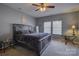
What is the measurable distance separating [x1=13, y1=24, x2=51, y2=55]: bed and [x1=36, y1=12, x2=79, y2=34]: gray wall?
21cm

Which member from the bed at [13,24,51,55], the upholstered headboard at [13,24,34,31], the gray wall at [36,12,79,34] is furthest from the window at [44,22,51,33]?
the upholstered headboard at [13,24,34,31]

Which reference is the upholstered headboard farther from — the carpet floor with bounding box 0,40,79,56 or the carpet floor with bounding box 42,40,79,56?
the carpet floor with bounding box 42,40,79,56

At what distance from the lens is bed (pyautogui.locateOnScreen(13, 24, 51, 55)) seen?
5.08 feet

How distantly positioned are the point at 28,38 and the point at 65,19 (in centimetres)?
90

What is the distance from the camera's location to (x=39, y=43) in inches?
62.5

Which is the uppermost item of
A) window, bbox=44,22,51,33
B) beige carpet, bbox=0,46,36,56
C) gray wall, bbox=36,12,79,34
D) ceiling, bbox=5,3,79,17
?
ceiling, bbox=5,3,79,17

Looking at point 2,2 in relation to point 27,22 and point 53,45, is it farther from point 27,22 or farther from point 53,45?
point 53,45

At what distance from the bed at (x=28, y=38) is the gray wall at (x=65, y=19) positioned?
0.21 m

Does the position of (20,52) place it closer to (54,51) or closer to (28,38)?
(28,38)

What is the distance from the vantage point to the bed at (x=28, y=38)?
1548 mm

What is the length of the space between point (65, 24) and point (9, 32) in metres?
1.20

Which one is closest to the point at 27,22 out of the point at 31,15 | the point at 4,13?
the point at 31,15

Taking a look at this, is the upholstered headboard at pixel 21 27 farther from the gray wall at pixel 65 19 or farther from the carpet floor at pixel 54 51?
the carpet floor at pixel 54 51

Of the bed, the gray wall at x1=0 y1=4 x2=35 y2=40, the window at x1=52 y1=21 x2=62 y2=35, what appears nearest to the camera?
the gray wall at x1=0 y1=4 x2=35 y2=40
